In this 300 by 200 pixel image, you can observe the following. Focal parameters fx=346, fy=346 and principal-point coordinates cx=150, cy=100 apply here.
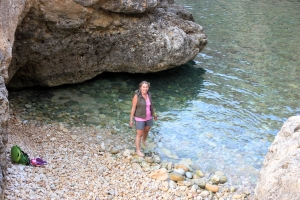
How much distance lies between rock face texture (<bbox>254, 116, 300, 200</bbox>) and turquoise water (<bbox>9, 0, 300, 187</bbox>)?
268 cm

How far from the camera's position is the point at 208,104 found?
37.6 ft

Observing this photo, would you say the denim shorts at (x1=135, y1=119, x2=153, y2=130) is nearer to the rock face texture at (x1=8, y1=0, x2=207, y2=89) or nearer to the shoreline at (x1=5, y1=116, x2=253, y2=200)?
the shoreline at (x1=5, y1=116, x2=253, y2=200)

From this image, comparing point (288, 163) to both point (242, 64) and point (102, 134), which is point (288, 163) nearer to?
point (102, 134)

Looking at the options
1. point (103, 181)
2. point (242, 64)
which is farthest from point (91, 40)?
point (242, 64)

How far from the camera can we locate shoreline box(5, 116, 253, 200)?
6.48 m

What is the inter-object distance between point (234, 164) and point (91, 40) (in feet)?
18.5

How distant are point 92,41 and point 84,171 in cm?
473

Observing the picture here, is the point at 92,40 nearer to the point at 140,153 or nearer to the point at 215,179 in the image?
the point at 140,153

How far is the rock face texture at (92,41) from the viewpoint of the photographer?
940 cm

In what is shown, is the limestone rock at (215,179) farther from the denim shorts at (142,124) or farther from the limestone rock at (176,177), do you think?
the denim shorts at (142,124)

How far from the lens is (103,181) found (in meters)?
7.23

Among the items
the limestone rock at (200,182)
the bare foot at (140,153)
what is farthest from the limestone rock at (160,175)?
the bare foot at (140,153)

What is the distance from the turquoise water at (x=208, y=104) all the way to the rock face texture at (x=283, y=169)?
2.68 m

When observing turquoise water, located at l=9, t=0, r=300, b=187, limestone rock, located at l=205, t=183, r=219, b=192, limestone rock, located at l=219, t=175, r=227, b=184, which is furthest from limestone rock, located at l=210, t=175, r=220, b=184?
turquoise water, located at l=9, t=0, r=300, b=187
